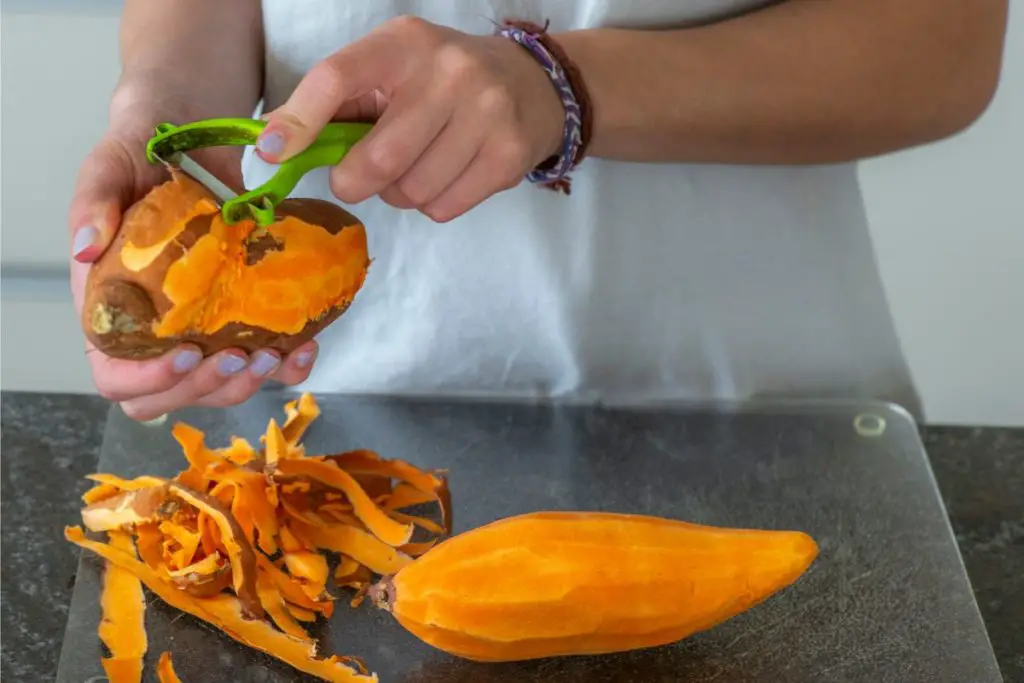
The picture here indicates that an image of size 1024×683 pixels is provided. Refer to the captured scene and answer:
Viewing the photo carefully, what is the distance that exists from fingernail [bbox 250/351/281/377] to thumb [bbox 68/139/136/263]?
0.37ft

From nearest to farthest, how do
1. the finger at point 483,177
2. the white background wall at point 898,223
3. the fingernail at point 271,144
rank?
the fingernail at point 271,144
the finger at point 483,177
the white background wall at point 898,223

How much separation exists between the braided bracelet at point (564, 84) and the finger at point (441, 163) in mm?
102

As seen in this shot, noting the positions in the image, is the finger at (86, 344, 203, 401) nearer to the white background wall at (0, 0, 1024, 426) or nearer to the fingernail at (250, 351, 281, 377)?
the fingernail at (250, 351, 281, 377)

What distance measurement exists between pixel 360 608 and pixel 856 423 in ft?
1.54

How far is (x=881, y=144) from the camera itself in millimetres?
955

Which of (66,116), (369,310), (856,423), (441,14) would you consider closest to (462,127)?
(441,14)

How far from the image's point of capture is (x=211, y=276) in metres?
0.70

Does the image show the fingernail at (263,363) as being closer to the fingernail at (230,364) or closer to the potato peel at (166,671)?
the fingernail at (230,364)

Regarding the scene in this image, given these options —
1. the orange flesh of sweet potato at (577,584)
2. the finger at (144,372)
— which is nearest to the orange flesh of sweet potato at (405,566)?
the orange flesh of sweet potato at (577,584)

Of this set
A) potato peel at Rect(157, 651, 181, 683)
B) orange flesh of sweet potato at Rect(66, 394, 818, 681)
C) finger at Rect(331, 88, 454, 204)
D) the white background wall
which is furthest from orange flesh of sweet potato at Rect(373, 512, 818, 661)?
the white background wall

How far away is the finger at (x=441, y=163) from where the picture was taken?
71cm

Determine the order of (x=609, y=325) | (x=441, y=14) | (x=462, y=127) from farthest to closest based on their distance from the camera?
(x=609, y=325), (x=441, y=14), (x=462, y=127)

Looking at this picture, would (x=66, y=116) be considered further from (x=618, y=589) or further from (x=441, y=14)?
(x=618, y=589)

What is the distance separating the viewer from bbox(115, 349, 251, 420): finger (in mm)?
729
